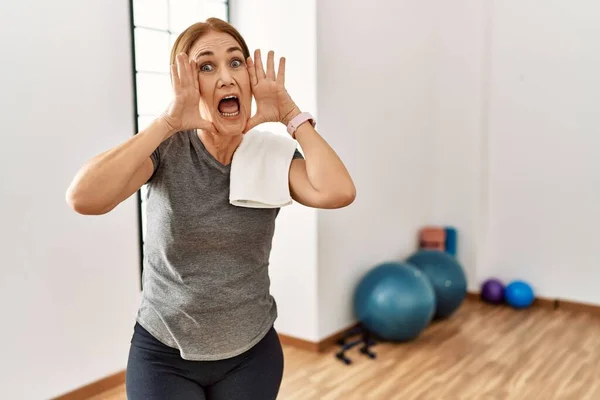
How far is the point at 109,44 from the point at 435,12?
2.54m

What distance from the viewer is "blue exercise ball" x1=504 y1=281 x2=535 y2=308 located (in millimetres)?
4113

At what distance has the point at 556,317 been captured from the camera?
3.95 meters

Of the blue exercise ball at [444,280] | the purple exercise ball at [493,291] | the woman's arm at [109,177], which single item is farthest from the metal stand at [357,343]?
the woman's arm at [109,177]

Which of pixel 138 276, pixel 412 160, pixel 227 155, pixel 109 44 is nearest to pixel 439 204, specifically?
pixel 412 160

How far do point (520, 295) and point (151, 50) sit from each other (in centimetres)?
297

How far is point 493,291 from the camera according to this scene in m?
4.21

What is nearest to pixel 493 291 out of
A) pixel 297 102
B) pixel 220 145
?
pixel 297 102

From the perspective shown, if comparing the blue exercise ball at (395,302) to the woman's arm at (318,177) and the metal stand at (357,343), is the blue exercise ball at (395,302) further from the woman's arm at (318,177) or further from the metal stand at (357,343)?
the woman's arm at (318,177)

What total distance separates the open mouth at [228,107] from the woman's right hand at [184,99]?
74 millimetres

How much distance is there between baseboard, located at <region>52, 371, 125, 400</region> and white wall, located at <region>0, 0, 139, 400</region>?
0.03 metres

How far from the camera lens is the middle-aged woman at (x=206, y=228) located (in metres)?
1.28

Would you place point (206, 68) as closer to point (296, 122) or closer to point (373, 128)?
point (296, 122)

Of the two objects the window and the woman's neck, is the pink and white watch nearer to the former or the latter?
the woman's neck

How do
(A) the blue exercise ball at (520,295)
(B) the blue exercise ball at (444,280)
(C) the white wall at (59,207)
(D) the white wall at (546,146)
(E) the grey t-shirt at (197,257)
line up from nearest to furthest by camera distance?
(E) the grey t-shirt at (197,257) < (C) the white wall at (59,207) < (B) the blue exercise ball at (444,280) < (D) the white wall at (546,146) < (A) the blue exercise ball at (520,295)
